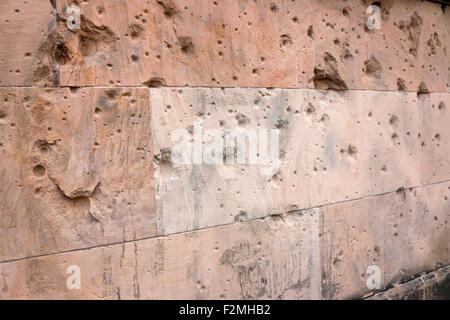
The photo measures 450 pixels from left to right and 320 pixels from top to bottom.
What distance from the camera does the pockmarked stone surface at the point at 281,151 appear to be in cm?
247

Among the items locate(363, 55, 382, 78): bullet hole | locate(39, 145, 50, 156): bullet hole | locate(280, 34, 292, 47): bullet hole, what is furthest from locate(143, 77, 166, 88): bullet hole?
locate(363, 55, 382, 78): bullet hole

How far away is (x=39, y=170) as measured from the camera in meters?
2.13

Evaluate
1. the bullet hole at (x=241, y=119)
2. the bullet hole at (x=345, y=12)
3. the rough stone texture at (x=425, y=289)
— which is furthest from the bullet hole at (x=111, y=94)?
the rough stone texture at (x=425, y=289)

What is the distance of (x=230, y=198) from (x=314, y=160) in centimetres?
77

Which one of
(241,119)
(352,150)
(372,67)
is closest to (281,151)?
(241,119)

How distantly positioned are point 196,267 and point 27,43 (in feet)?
5.40

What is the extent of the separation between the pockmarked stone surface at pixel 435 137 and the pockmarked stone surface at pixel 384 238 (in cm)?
14

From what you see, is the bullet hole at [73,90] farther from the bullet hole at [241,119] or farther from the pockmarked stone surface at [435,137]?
the pockmarked stone surface at [435,137]

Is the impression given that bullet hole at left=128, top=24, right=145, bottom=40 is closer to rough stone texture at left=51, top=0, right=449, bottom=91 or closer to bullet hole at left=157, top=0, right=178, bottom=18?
rough stone texture at left=51, top=0, right=449, bottom=91

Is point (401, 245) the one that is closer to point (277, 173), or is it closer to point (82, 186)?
point (277, 173)

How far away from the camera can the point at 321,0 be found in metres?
2.98

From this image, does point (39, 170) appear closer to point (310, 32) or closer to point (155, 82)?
point (155, 82)

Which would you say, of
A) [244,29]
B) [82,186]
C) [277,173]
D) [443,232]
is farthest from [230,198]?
[443,232]

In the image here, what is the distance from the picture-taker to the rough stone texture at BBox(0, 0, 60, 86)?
6.65ft
